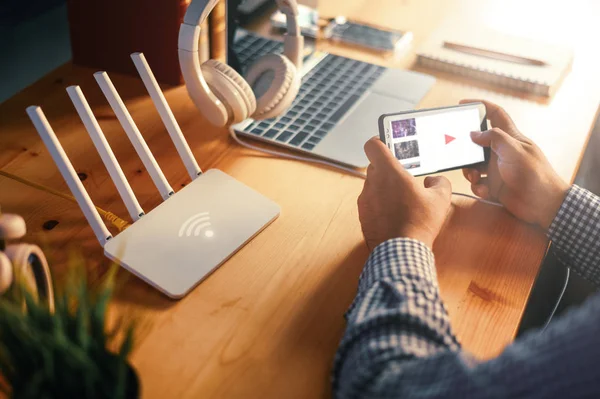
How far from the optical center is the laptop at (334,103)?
964mm

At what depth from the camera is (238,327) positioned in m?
0.67

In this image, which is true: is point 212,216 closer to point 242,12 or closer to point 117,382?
point 117,382

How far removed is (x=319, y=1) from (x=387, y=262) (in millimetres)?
923

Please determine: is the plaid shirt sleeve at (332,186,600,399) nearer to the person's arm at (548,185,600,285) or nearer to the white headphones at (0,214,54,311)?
the person's arm at (548,185,600,285)

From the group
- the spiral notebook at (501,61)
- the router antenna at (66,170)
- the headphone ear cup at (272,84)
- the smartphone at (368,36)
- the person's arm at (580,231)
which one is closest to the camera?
the router antenna at (66,170)

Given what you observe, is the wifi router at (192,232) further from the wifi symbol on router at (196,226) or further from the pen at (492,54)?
the pen at (492,54)

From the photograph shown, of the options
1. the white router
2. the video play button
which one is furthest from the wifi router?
the video play button

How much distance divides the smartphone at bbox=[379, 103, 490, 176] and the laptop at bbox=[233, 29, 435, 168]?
91mm

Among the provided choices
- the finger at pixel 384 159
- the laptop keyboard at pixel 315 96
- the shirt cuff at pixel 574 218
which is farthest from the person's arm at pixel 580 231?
the laptop keyboard at pixel 315 96

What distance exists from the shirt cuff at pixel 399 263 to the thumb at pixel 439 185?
0.14 meters

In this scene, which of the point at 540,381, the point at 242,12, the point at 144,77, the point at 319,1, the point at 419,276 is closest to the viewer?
the point at 540,381

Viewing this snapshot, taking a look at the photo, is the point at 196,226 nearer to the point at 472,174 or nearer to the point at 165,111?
the point at 165,111

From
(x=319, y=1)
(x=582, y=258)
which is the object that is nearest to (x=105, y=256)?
(x=582, y=258)

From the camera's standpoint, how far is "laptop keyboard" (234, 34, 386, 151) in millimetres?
979
